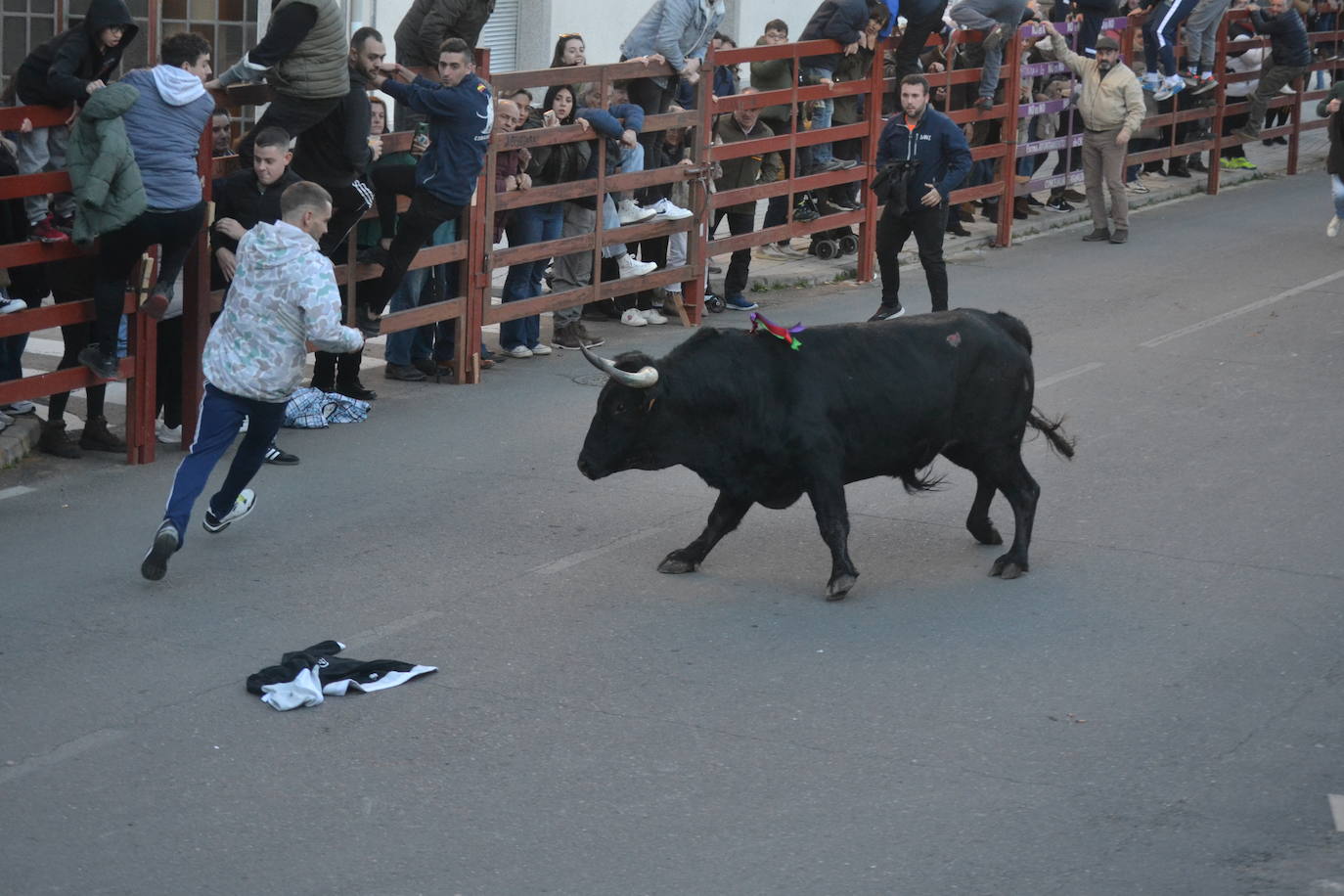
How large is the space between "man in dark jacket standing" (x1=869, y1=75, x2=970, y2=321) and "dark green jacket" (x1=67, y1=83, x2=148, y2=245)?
6.32 metres

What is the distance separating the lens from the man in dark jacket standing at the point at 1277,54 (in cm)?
2297

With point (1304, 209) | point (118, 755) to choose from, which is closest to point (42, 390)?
point (118, 755)

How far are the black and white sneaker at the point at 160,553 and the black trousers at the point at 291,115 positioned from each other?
322 centimetres

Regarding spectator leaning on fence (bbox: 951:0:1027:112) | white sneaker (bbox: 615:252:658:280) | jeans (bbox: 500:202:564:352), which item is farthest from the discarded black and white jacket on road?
spectator leaning on fence (bbox: 951:0:1027:112)

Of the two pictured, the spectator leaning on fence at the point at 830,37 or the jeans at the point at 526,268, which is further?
the spectator leaning on fence at the point at 830,37

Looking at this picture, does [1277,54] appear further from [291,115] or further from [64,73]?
[64,73]

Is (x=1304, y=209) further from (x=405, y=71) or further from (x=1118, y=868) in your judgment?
(x=1118, y=868)

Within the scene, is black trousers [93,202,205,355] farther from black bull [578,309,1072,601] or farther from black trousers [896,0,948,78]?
black trousers [896,0,948,78]

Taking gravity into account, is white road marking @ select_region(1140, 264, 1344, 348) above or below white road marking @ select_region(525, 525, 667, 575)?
above

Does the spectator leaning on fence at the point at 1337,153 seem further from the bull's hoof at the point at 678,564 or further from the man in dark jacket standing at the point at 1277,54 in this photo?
the bull's hoof at the point at 678,564

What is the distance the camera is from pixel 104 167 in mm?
9172

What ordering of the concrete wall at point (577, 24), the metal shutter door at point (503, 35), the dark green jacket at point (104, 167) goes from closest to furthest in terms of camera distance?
the dark green jacket at point (104, 167), the metal shutter door at point (503, 35), the concrete wall at point (577, 24)

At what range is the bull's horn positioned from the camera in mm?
7531

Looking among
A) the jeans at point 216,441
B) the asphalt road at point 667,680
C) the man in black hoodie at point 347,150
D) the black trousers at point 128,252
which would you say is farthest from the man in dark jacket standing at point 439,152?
the jeans at point 216,441
